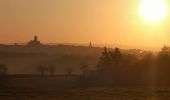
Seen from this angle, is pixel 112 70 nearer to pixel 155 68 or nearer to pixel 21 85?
pixel 155 68

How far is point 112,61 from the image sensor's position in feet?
310

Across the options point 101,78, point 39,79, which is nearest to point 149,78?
point 101,78

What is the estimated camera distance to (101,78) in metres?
84.3

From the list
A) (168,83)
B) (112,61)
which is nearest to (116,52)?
(112,61)

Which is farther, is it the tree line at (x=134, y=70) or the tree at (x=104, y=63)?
the tree at (x=104, y=63)

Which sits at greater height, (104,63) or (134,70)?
(104,63)

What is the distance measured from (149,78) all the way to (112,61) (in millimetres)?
10128

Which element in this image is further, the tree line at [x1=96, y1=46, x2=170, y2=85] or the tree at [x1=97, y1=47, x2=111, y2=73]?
the tree at [x1=97, y1=47, x2=111, y2=73]

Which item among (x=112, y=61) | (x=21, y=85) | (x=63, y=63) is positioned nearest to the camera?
(x=21, y=85)

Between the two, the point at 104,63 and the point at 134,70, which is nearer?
the point at 134,70

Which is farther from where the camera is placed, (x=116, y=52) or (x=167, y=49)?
(x=167, y=49)

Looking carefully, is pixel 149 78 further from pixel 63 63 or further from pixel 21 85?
pixel 63 63

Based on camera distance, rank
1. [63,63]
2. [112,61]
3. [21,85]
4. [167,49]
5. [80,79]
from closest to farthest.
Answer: [21,85]
[80,79]
[112,61]
[167,49]
[63,63]

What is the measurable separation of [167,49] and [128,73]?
1956 centimetres
